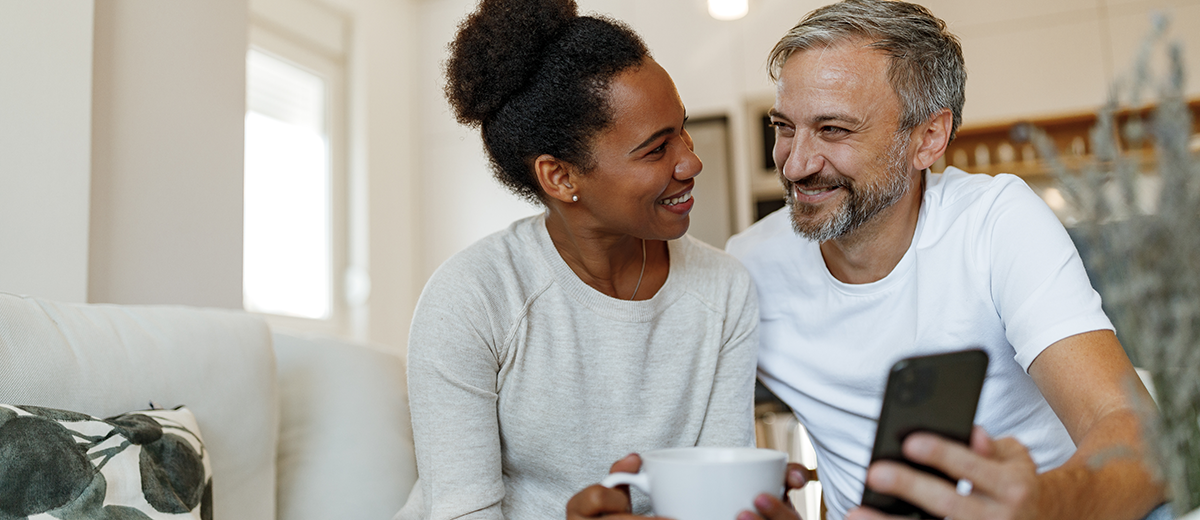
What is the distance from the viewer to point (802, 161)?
1361 millimetres

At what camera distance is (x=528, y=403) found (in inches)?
47.3

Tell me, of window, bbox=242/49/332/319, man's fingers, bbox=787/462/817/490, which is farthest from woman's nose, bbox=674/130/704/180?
window, bbox=242/49/332/319

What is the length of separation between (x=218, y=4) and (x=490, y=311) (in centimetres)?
118

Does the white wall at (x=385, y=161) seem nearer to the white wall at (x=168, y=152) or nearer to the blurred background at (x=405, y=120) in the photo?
the blurred background at (x=405, y=120)

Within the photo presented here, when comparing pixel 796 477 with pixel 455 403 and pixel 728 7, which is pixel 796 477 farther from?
pixel 728 7

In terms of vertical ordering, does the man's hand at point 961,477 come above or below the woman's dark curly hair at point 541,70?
below

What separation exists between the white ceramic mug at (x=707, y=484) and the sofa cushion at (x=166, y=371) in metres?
0.74

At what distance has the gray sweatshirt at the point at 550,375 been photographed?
1125mm

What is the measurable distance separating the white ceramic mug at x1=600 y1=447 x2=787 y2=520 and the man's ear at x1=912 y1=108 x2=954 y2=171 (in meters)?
0.82

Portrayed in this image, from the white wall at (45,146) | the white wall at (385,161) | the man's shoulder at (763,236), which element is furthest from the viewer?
the white wall at (385,161)

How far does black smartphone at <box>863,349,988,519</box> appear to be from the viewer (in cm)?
61

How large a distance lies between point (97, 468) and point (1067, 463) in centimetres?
100

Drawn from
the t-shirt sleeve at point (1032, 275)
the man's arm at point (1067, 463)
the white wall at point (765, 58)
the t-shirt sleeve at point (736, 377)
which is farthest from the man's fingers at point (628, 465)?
the white wall at point (765, 58)

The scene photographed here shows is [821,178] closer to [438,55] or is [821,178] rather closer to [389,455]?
[389,455]
